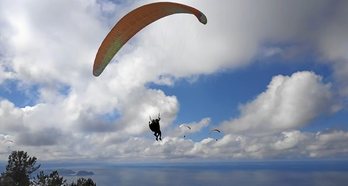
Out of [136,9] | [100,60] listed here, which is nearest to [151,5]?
[136,9]

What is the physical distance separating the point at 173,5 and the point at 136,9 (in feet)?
4.96

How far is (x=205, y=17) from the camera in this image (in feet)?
46.9

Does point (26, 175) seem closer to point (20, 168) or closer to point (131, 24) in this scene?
point (20, 168)

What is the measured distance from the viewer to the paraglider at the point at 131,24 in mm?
14422

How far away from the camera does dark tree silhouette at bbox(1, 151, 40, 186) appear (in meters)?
51.0

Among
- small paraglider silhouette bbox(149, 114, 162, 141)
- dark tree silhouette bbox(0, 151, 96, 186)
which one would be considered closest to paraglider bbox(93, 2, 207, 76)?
small paraglider silhouette bbox(149, 114, 162, 141)

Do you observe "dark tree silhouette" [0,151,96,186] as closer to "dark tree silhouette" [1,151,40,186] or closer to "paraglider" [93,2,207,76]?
"dark tree silhouette" [1,151,40,186]

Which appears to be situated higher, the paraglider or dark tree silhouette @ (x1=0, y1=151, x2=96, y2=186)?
the paraglider

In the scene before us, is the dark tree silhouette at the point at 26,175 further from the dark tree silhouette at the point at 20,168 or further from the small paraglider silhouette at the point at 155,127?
the small paraglider silhouette at the point at 155,127

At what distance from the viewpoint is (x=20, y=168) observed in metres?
51.9

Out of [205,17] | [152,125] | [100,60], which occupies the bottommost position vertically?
[152,125]

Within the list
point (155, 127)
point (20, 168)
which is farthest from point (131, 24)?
point (20, 168)

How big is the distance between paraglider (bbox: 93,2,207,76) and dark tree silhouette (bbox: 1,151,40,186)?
135 ft

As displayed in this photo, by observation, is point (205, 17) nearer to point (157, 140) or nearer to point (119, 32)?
point (119, 32)
